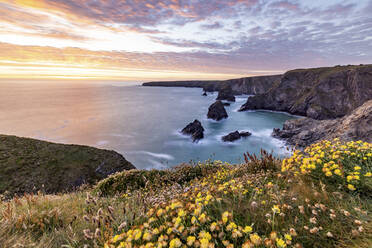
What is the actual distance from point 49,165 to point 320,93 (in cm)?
9995

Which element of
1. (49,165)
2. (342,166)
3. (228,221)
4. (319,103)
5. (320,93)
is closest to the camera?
(228,221)

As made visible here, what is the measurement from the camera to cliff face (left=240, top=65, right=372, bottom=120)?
68.2m

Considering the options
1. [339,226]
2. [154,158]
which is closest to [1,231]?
[339,226]

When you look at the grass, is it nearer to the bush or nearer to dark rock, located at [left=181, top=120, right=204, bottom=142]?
the bush

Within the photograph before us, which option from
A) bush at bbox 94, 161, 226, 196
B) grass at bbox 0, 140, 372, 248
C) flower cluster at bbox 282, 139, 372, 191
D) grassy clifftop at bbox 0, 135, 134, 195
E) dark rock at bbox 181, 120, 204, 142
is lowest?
dark rock at bbox 181, 120, 204, 142

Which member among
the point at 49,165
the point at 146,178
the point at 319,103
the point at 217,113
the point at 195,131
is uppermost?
the point at 319,103

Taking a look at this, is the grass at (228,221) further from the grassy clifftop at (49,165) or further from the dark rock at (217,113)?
the dark rock at (217,113)

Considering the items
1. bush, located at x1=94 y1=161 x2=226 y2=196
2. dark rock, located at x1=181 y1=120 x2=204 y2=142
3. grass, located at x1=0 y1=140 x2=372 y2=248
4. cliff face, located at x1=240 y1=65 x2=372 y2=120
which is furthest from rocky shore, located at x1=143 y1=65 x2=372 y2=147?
grass, located at x1=0 y1=140 x2=372 y2=248

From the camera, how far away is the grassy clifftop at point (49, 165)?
1756 cm

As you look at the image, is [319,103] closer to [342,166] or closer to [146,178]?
[146,178]

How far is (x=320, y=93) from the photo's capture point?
7731 cm

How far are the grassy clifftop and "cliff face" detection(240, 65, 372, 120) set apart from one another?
3334 inches

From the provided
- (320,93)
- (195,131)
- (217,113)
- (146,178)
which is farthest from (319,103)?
(146,178)

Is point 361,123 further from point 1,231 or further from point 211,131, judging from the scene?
point 211,131
